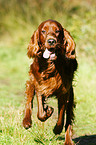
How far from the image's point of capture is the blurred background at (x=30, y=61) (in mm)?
3191

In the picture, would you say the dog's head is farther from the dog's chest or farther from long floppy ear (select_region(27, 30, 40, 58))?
the dog's chest

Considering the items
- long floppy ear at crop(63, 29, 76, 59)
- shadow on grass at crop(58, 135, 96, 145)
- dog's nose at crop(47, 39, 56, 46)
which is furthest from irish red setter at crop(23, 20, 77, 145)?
shadow on grass at crop(58, 135, 96, 145)

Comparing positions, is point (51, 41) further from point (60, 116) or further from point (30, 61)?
point (30, 61)

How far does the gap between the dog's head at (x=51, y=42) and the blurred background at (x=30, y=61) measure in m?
0.76

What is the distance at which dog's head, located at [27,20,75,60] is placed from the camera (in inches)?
113

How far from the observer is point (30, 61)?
156 inches

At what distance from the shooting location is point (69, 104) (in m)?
3.42

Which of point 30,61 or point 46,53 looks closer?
point 46,53

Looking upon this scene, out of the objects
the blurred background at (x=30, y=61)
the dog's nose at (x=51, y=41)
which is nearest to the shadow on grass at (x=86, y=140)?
the blurred background at (x=30, y=61)

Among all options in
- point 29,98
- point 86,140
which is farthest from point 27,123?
point 86,140

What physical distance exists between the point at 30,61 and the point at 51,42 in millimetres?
1212

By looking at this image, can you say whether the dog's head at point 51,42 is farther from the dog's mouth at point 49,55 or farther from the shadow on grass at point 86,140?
the shadow on grass at point 86,140

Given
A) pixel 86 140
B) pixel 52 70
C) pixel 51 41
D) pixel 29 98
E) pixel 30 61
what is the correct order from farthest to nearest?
pixel 30 61
pixel 86 140
pixel 29 98
pixel 52 70
pixel 51 41

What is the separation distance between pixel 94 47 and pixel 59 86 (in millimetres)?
4851
